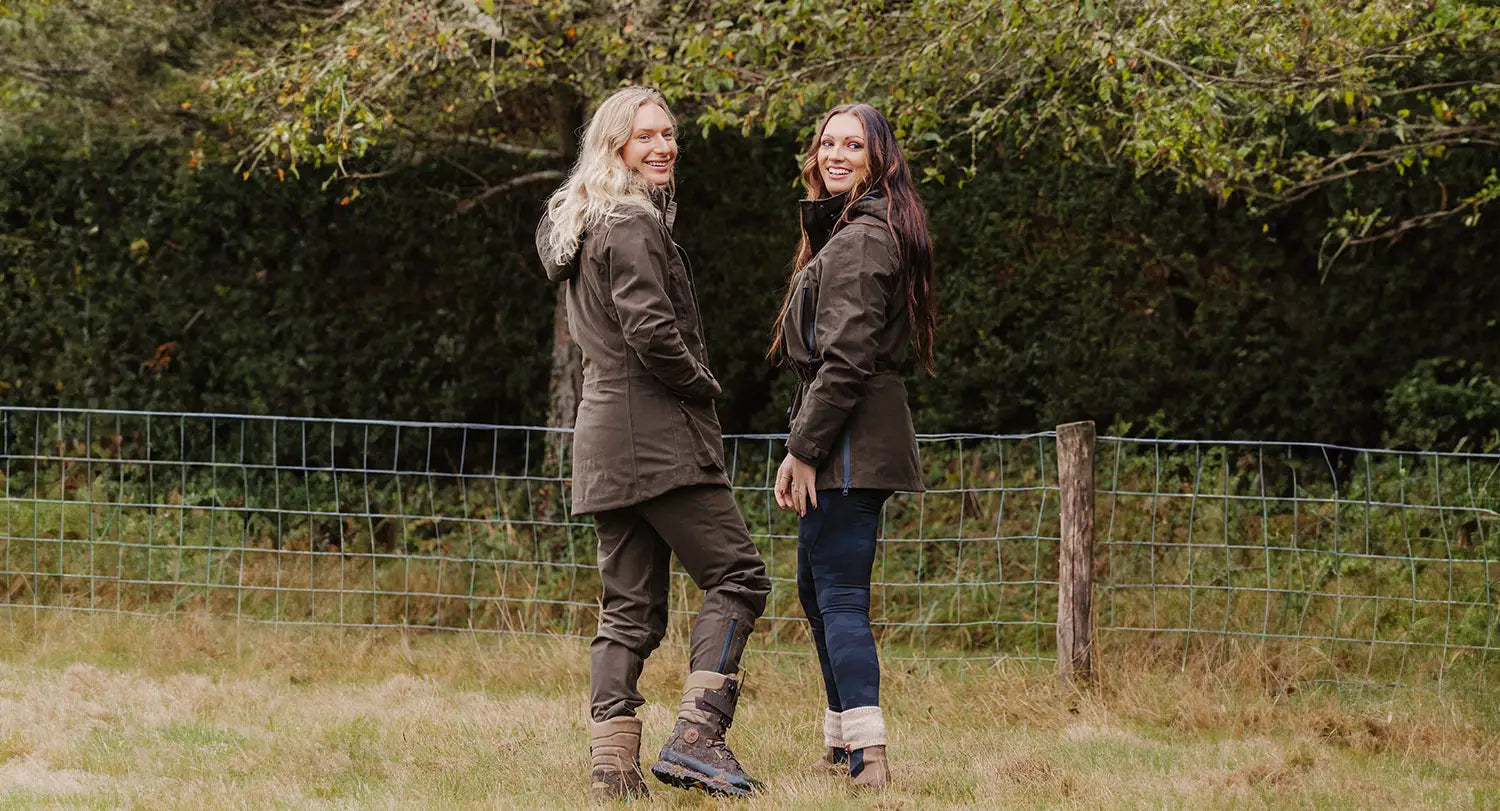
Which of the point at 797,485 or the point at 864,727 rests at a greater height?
the point at 797,485

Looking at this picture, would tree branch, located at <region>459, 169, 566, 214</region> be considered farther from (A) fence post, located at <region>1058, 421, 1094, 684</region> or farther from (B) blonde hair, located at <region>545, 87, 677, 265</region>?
(B) blonde hair, located at <region>545, 87, 677, 265</region>

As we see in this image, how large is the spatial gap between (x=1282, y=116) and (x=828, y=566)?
14.3 feet

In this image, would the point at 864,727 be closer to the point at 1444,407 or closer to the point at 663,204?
the point at 663,204

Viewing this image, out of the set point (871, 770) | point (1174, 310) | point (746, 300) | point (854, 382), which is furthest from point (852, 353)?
point (746, 300)

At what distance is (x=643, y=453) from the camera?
3.78 m

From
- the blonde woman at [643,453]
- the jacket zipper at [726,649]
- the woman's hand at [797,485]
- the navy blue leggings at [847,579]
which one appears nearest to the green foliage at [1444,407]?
Result: the navy blue leggings at [847,579]

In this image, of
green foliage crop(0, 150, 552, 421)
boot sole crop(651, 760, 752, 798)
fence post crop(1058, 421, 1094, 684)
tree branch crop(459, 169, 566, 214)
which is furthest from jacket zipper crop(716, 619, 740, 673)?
green foliage crop(0, 150, 552, 421)

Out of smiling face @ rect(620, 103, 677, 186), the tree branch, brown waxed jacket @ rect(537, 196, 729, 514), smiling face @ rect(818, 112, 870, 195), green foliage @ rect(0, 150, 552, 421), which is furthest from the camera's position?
green foliage @ rect(0, 150, 552, 421)

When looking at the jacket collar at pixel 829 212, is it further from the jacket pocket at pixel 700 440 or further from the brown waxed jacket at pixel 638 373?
the jacket pocket at pixel 700 440

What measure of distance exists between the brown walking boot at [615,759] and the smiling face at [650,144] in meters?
1.41

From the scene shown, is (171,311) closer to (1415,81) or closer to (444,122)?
(444,122)

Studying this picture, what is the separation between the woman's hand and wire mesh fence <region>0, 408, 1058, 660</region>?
1.95 meters

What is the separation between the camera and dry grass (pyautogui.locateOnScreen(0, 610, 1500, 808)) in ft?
13.2

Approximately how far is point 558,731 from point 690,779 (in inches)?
46.9
